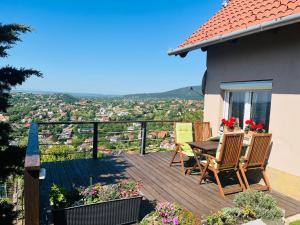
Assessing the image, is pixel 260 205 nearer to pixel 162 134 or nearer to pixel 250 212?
pixel 250 212

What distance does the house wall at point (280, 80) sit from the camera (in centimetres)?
469

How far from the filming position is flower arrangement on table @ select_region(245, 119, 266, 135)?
5.36 metres

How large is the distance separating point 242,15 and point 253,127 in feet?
8.42

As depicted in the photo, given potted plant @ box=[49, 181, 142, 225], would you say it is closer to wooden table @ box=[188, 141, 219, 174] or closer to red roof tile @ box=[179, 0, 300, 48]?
wooden table @ box=[188, 141, 219, 174]

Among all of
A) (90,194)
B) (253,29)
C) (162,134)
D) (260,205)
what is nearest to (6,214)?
(90,194)

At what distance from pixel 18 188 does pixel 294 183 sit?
223 inches

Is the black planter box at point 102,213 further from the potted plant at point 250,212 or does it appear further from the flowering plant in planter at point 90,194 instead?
the potted plant at point 250,212

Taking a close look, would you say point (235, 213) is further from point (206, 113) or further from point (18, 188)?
point (18, 188)

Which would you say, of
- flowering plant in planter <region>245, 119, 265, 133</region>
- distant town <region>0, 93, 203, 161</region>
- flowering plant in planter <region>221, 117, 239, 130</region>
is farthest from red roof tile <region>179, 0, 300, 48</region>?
distant town <region>0, 93, 203, 161</region>

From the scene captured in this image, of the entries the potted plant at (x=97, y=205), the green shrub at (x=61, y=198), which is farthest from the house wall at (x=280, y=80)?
the green shrub at (x=61, y=198)

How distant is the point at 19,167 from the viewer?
391 cm

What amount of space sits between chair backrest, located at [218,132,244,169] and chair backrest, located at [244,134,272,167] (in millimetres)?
199

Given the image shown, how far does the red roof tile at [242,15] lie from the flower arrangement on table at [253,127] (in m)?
2.00

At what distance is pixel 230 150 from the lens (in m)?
4.87
